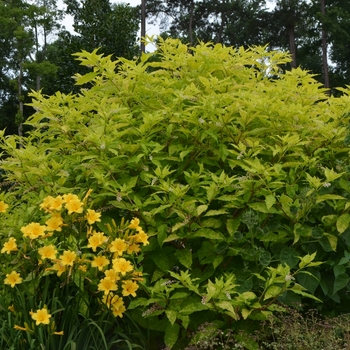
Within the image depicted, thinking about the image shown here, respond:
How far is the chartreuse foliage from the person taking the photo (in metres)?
2.62

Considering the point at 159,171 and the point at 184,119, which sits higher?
the point at 184,119

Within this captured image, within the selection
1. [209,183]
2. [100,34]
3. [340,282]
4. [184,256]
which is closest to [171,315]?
[184,256]

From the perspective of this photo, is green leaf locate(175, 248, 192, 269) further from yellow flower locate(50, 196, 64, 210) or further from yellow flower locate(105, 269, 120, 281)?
yellow flower locate(50, 196, 64, 210)

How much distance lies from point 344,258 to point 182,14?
2548 cm

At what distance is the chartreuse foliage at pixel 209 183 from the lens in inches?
103

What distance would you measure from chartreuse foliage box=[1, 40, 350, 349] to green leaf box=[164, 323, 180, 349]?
0.01 meters

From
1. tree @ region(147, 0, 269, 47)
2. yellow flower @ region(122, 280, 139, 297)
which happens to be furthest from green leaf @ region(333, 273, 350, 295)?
tree @ region(147, 0, 269, 47)

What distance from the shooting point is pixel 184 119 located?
2.83 metres

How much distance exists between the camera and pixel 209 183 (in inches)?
106

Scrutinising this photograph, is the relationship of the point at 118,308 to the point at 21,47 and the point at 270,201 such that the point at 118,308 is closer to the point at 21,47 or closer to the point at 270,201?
the point at 270,201

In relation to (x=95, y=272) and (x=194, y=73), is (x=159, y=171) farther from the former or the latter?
(x=194, y=73)

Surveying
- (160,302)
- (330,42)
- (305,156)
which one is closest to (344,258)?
(305,156)

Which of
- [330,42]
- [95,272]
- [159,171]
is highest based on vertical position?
[330,42]

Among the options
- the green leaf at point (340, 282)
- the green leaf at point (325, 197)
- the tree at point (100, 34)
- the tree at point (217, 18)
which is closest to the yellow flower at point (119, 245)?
the green leaf at point (325, 197)
